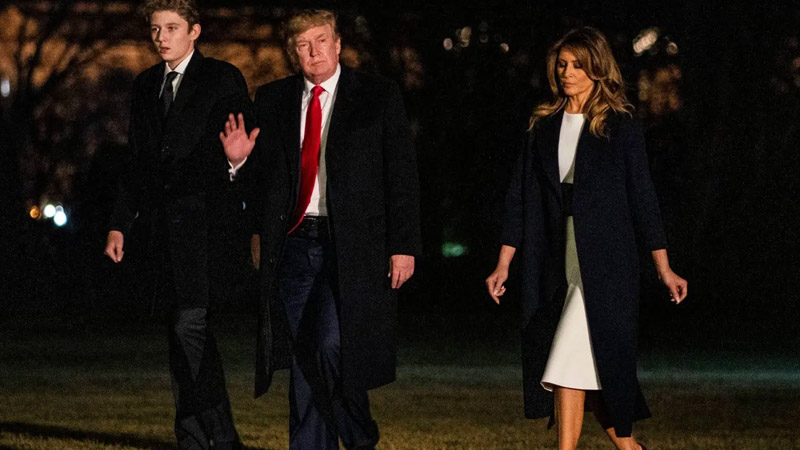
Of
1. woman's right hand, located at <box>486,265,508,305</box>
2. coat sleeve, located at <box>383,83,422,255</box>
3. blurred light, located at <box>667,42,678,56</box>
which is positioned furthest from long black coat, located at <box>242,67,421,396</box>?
blurred light, located at <box>667,42,678,56</box>

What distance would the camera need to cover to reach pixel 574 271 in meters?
6.89

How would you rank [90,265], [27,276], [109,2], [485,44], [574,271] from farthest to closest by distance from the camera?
[109,2], [90,265], [27,276], [485,44], [574,271]

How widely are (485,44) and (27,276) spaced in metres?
9.43

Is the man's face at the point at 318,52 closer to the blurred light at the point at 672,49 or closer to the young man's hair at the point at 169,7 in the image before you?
the young man's hair at the point at 169,7

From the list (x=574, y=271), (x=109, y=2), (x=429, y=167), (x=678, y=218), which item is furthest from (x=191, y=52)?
(x=109, y=2)

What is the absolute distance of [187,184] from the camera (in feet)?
24.6

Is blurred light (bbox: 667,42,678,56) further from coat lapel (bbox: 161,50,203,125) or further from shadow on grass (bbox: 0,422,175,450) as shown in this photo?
coat lapel (bbox: 161,50,203,125)

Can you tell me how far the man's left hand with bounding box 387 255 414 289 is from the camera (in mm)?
7105

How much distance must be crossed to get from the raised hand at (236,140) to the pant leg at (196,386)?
32.2 inches

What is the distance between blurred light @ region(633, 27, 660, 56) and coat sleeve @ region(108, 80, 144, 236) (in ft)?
52.8

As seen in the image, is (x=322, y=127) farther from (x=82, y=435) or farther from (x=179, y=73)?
(x=82, y=435)

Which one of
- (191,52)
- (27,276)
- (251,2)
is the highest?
(251,2)

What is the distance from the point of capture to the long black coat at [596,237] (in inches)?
268

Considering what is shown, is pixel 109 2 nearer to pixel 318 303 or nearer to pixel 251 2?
pixel 251 2
